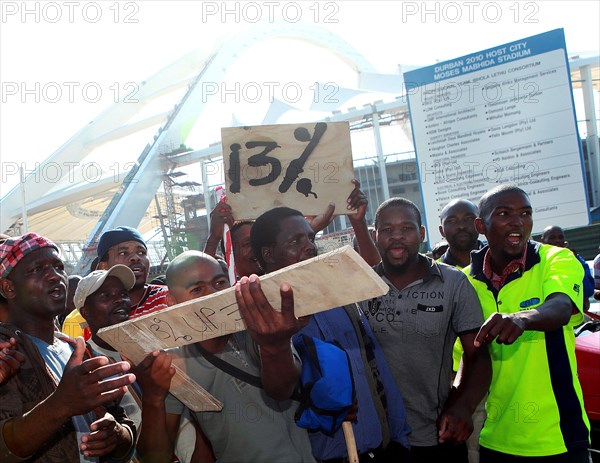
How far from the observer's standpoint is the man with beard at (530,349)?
2.70m

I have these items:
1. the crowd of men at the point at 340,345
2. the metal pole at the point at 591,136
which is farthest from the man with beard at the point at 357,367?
the metal pole at the point at 591,136

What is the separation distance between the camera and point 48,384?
2.08 metres

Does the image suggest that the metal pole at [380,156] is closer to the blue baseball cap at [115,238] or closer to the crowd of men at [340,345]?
the blue baseball cap at [115,238]

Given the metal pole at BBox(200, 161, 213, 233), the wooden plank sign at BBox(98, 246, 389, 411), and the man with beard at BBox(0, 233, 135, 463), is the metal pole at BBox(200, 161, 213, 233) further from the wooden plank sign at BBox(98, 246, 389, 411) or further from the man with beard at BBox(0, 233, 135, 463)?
the wooden plank sign at BBox(98, 246, 389, 411)

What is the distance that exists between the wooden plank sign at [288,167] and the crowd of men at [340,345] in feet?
0.41

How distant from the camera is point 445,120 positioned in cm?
610

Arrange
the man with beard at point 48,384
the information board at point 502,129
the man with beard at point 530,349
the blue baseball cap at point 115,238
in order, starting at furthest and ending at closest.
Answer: the information board at point 502,129 < the blue baseball cap at point 115,238 < the man with beard at point 530,349 < the man with beard at point 48,384

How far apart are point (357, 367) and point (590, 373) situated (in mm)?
2256

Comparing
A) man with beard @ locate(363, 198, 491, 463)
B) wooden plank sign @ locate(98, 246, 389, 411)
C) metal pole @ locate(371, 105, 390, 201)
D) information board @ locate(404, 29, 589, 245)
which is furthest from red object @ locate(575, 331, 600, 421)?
metal pole @ locate(371, 105, 390, 201)

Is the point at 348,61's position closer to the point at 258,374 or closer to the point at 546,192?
the point at 546,192

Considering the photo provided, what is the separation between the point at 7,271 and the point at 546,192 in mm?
4378

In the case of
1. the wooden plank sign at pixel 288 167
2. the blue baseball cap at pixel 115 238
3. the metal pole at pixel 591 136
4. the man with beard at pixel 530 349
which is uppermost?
the metal pole at pixel 591 136

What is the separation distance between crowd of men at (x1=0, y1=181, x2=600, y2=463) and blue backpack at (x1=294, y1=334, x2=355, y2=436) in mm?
77

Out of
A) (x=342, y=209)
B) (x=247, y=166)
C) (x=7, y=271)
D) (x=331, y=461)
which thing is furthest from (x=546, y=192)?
(x=7, y=271)
